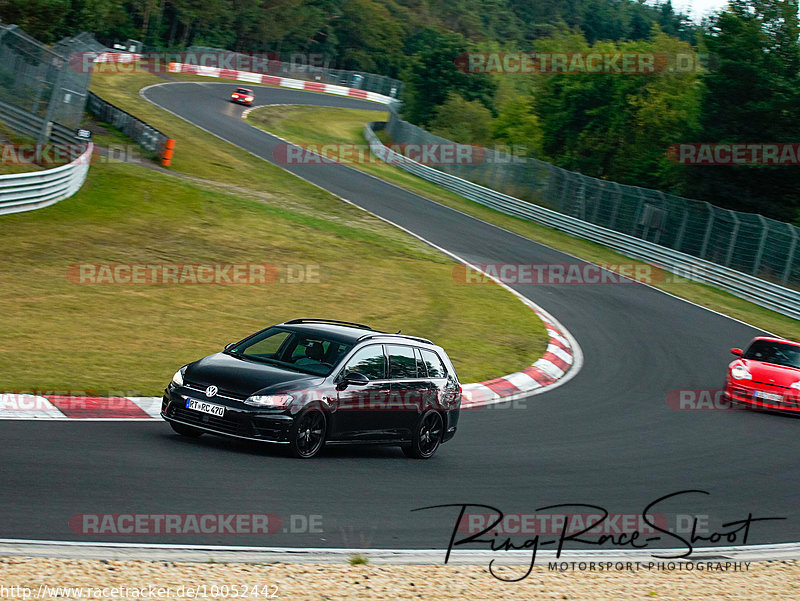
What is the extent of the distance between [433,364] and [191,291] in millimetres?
9410

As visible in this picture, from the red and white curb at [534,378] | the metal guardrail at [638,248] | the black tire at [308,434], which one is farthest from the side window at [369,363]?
the metal guardrail at [638,248]

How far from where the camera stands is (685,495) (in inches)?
411

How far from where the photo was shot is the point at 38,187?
79.3 feet

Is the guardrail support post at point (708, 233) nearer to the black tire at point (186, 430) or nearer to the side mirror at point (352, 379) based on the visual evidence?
the side mirror at point (352, 379)

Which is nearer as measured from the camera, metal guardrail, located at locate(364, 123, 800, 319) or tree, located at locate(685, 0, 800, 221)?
metal guardrail, located at locate(364, 123, 800, 319)

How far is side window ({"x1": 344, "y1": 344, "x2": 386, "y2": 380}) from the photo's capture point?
34.3ft

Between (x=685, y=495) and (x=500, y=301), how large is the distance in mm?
13977

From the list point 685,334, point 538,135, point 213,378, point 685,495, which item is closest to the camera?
point 213,378

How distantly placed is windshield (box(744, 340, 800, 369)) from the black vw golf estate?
8.88 m

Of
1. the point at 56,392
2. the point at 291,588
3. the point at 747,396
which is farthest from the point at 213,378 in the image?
the point at 747,396

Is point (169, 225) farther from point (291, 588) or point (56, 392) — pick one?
point (291, 588)

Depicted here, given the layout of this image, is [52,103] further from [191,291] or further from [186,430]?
[186,430]

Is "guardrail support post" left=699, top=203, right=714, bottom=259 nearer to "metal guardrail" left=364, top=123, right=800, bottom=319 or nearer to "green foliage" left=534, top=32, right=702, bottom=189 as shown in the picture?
"metal guardrail" left=364, top=123, right=800, bottom=319

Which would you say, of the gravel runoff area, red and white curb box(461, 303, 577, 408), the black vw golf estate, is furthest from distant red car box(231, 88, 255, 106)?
the gravel runoff area
